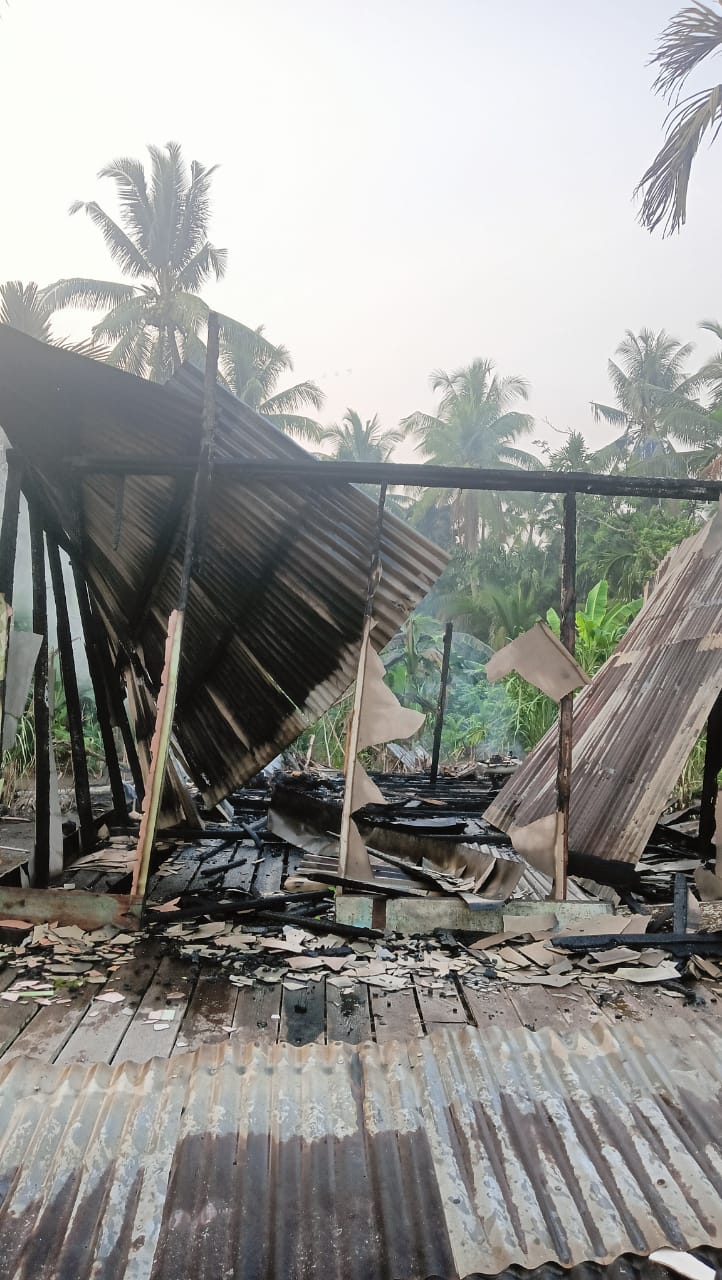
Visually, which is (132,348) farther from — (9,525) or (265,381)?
(9,525)

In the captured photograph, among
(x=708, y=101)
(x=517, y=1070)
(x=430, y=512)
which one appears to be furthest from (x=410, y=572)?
(x=430, y=512)

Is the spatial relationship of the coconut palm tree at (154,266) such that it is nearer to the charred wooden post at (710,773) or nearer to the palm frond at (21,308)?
the palm frond at (21,308)

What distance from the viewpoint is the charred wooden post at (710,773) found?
16.6 ft

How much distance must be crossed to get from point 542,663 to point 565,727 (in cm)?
35

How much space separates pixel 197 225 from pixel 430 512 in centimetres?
1915

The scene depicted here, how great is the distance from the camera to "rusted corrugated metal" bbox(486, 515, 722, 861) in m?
4.13

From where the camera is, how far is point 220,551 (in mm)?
4320

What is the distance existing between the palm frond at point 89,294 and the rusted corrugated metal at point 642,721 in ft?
88.3

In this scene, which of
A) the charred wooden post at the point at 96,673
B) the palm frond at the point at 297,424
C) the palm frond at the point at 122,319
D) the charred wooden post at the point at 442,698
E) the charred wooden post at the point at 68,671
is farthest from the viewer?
the palm frond at the point at 297,424

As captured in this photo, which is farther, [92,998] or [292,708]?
[292,708]

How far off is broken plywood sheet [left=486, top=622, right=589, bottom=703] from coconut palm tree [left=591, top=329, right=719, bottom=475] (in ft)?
99.2

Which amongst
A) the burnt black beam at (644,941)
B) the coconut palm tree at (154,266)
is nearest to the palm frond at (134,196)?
the coconut palm tree at (154,266)

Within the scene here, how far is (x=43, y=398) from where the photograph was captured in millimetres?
3760

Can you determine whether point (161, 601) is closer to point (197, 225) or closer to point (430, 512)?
point (197, 225)
